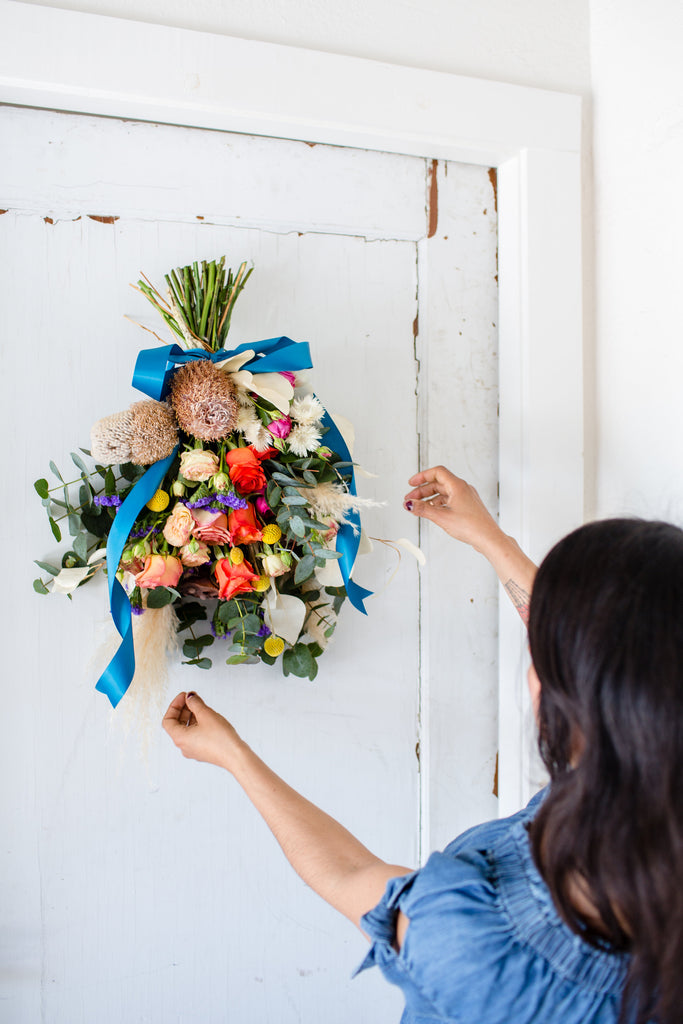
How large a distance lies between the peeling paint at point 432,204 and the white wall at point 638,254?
269 millimetres

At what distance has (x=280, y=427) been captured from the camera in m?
0.81

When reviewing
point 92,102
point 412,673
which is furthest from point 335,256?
point 412,673

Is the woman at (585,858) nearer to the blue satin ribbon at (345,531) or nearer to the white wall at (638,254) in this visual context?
the blue satin ribbon at (345,531)

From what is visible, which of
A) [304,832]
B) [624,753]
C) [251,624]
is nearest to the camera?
[624,753]

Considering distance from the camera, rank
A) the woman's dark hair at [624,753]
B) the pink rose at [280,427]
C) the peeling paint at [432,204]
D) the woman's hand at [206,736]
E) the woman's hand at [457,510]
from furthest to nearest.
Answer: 1. the peeling paint at [432,204]
2. the woman's hand at [457,510]
3. the pink rose at [280,427]
4. the woman's hand at [206,736]
5. the woman's dark hair at [624,753]

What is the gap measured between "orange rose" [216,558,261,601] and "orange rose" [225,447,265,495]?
0.10 meters

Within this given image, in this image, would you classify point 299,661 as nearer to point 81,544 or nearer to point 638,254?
point 81,544

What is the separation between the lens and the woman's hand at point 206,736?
2.33 ft

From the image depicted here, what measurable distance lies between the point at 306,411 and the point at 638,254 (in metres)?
0.59

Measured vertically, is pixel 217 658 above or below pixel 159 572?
below

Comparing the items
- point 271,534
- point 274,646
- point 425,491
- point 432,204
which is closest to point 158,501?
point 271,534

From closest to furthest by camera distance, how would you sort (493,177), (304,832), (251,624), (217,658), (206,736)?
(304,832), (206,736), (251,624), (217,658), (493,177)

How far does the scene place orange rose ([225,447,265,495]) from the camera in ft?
2.61

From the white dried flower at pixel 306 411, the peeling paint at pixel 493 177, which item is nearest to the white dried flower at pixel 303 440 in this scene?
the white dried flower at pixel 306 411
